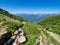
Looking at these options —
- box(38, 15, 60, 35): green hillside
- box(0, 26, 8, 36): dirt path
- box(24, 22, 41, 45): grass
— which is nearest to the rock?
box(24, 22, 41, 45): grass

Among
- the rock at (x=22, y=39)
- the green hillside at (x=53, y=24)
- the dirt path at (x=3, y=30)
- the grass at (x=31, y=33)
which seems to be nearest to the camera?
the grass at (x=31, y=33)

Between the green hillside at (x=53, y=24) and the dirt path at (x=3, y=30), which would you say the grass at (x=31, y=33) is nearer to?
the dirt path at (x=3, y=30)

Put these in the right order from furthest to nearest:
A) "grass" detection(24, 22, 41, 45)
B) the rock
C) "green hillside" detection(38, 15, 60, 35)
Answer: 1. "green hillside" detection(38, 15, 60, 35)
2. the rock
3. "grass" detection(24, 22, 41, 45)

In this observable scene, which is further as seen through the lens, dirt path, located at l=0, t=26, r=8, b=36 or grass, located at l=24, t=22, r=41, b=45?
dirt path, located at l=0, t=26, r=8, b=36

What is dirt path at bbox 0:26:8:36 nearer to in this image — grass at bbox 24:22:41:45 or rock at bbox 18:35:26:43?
rock at bbox 18:35:26:43

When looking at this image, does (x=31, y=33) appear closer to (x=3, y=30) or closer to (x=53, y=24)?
(x=3, y=30)

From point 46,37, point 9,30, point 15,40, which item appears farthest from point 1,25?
point 46,37

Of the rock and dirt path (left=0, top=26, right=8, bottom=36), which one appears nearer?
the rock

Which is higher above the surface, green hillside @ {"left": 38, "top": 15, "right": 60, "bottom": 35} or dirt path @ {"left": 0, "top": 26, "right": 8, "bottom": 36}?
dirt path @ {"left": 0, "top": 26, "right": 8, "bottom": 36}

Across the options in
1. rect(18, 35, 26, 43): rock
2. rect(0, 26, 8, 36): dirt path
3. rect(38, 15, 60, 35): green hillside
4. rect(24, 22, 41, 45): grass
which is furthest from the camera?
rect(38, 15, 60, 35): green hillside

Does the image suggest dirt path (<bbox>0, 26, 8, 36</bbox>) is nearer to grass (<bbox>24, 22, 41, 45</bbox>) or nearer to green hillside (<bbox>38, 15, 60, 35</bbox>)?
grass (<bbox>24, 22, 41, 45</bbox>)

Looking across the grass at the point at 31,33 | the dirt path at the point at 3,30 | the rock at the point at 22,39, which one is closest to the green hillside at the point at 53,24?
the grass at the point at 31,33

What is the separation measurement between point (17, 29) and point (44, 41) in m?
11.7

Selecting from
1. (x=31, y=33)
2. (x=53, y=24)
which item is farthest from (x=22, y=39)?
(x=53, y=24)
